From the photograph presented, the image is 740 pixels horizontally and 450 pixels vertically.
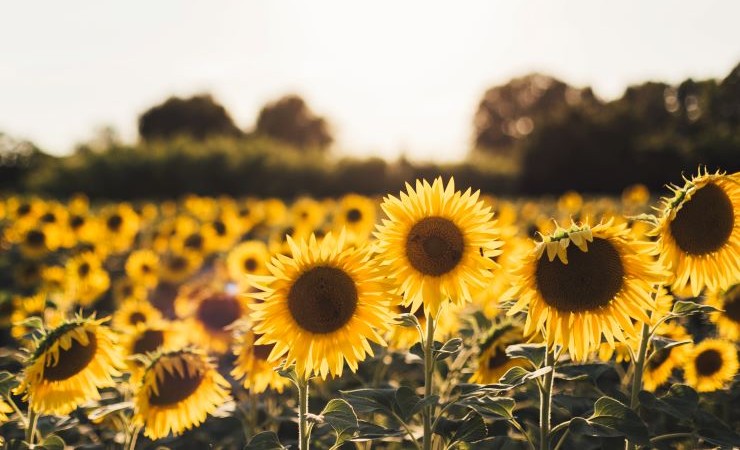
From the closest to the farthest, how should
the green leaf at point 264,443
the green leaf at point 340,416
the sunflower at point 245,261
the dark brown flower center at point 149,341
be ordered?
the green leaf at point 340,416 → the green leaf at point 264,443 → the dark brown flower center at point 149,341 → the sunflower at point 245,261

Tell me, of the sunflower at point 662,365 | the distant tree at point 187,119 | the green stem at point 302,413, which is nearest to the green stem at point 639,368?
the sunflower at point 662,365

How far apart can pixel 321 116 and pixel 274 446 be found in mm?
63565

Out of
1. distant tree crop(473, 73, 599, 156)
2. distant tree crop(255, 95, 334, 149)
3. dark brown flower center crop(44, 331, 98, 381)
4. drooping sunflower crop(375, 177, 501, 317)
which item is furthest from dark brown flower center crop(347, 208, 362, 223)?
distant tree crop(255, 95, 334, 149)

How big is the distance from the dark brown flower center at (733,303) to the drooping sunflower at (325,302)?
7.07ft

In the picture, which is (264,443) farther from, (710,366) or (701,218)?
(710,366)

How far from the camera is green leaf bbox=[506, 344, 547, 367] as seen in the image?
2332mm

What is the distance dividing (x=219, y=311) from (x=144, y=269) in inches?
142

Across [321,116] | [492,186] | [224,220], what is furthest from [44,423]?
[321,116]

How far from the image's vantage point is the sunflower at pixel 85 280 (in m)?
6.78

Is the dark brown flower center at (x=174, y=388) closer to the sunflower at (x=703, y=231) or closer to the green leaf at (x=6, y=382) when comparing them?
the green leaf at (x=6, y=382)

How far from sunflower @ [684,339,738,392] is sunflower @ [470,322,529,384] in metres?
0.96

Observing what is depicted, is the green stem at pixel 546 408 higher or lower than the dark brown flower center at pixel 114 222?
lower

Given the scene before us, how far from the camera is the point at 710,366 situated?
3.25 m

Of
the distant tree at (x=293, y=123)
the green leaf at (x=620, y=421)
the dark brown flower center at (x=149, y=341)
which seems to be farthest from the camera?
the distant tree at (x=293, y=123)
